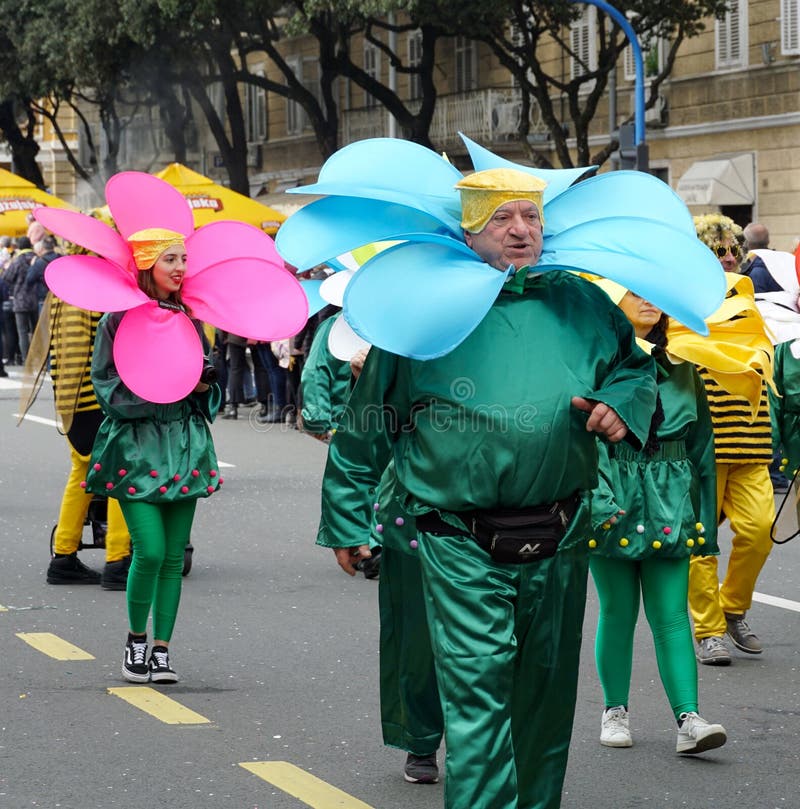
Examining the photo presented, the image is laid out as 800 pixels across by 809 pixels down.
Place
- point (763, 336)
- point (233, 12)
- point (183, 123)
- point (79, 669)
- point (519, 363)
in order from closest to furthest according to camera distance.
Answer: point (519, 363), point (763, 336), point (79, 669), point (233, 12), point (183, 123)

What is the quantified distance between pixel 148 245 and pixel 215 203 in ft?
56.8

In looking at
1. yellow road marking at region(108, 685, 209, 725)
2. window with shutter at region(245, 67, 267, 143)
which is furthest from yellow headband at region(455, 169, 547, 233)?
window with shutter at region(245, 67, 267, 143)

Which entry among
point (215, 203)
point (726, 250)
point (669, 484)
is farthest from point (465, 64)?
point (669, 484)

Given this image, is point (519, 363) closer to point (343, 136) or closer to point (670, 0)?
point (670, 0)

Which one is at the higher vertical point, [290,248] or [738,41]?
[738,41]

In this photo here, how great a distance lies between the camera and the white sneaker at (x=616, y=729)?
616cm

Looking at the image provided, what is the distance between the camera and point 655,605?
20.2ft

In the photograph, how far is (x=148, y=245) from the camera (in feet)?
23.9

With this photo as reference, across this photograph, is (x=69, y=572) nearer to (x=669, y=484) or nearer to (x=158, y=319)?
(x=158, y=319)

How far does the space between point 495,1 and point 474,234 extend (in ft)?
82.1

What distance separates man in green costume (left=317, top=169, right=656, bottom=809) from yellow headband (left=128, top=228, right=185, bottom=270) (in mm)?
2693

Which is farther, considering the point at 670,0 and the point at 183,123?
the point at 183,123

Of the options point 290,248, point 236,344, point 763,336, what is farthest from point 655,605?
point 236,344

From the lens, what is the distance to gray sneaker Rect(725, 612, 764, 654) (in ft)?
25.5
